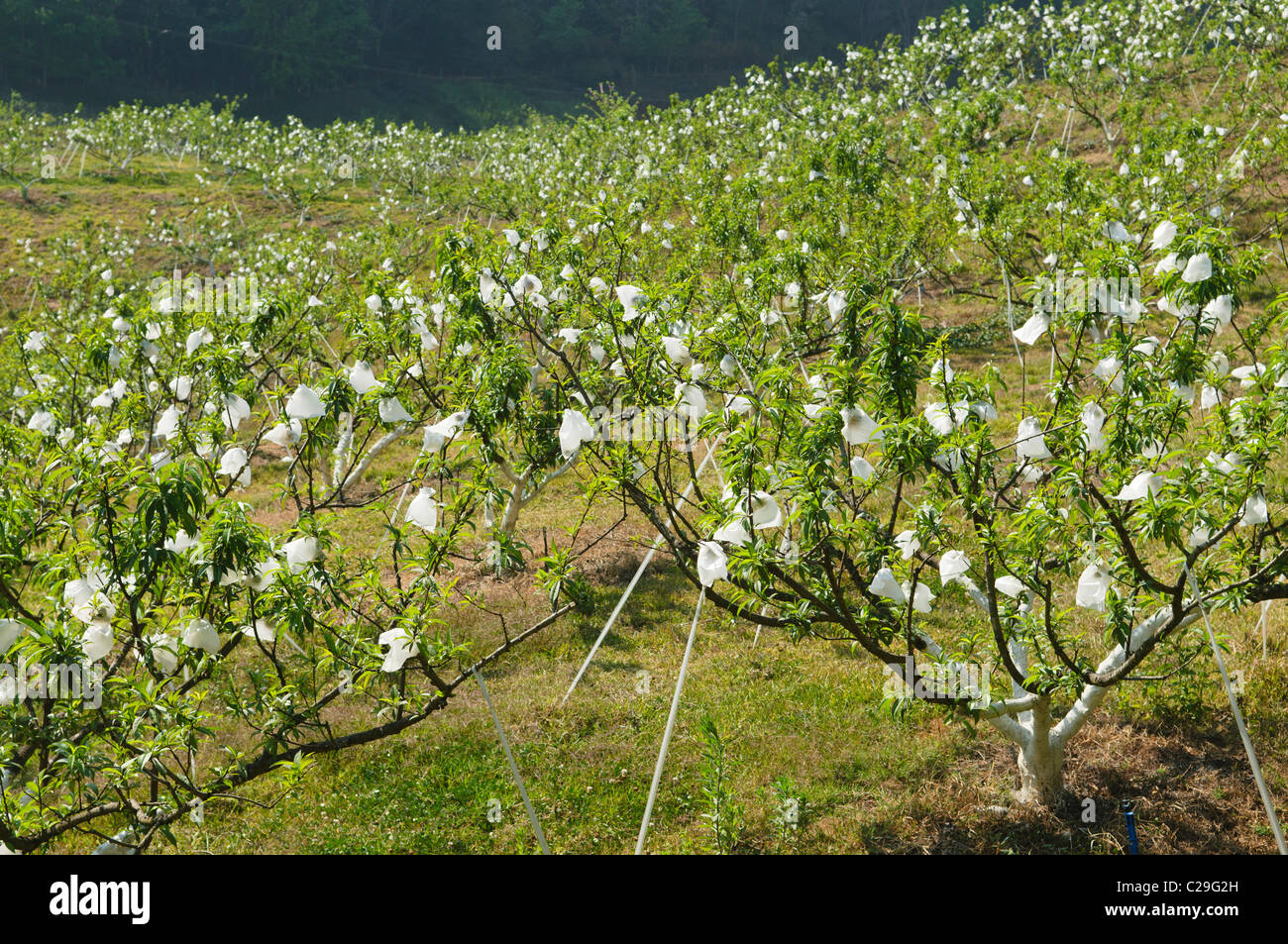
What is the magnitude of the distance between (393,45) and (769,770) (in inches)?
2704

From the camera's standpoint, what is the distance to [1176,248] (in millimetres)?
3578

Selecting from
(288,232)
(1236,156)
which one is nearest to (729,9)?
(288,232)

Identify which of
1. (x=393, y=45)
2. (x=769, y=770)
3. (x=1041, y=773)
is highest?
(x=393, y=45)

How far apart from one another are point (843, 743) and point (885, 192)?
8140 mm

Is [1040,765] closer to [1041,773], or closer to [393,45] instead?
[1041,773]

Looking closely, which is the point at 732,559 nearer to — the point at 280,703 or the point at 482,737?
the point at 280,703

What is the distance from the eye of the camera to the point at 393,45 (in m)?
64.1

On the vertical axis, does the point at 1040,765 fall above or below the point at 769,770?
above

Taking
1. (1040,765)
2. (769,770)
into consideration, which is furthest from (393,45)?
(1040,765)

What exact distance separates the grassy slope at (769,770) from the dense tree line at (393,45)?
5450cm

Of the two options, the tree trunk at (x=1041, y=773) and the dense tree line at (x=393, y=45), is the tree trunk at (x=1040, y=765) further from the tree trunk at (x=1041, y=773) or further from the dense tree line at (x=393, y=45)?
the dense tree line at (x=393, y=45)

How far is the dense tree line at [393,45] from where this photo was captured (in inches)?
1980

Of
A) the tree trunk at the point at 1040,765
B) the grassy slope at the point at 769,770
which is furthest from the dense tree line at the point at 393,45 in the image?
the tree trunk at the point at 1040,765

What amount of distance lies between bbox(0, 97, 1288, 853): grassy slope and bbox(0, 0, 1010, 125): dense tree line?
54505 mm
